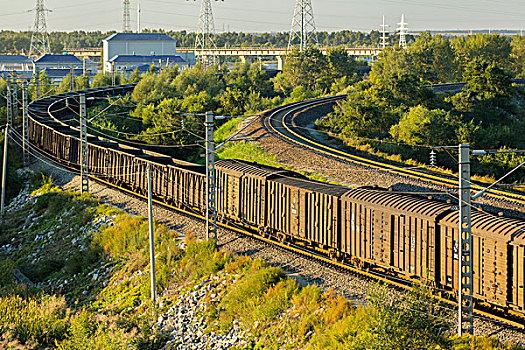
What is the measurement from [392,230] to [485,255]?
383 centimetres

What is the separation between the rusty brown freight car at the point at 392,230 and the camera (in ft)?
71.2

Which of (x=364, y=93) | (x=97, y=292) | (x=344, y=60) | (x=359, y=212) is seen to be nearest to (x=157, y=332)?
(x=97, y=292)

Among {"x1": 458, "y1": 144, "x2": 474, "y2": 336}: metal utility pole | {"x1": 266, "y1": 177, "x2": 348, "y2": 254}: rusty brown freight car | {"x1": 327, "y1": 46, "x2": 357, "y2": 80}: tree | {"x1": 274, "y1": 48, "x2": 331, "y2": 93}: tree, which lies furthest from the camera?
{"x1": 327, "y1": 46, "x2": 357, "y2": 80}: tree

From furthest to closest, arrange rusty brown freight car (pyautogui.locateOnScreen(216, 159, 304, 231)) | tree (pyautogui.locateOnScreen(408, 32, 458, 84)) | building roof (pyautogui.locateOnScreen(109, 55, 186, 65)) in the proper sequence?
building roof (pyautogui.locateOnScreen(109, 55, 186, 65)) → tree (pyautogui.locateOnScreen(408, 32, 458, 84)) → rusty brown freight car (pyautogui.locateOnScreen(216, 159, 304, 231))

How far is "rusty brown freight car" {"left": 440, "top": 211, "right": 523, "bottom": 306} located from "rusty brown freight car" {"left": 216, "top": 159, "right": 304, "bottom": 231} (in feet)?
33.4

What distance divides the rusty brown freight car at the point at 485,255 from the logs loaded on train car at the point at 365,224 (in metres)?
0.03

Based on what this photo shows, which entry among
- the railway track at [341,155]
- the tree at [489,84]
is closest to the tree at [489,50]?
the tree at [489,84]

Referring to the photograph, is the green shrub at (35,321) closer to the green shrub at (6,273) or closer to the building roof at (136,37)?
the green shrub at (6,273)

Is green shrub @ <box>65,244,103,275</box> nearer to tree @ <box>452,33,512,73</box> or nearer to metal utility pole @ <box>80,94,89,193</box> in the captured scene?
metal utility pole @ <box>80,94,89,193</box>

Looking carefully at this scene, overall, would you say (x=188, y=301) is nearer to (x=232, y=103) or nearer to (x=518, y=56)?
(x=232, y=103)

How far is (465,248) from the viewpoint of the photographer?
19.4 m

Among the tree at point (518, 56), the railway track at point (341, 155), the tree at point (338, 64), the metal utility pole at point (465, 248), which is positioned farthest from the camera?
the tree at point (518, 56)

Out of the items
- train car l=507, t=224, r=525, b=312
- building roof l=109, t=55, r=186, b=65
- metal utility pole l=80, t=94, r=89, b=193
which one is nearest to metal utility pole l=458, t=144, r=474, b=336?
train car l=507, t=224, r=525, b=312

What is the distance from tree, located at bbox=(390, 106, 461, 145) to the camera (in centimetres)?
5528
